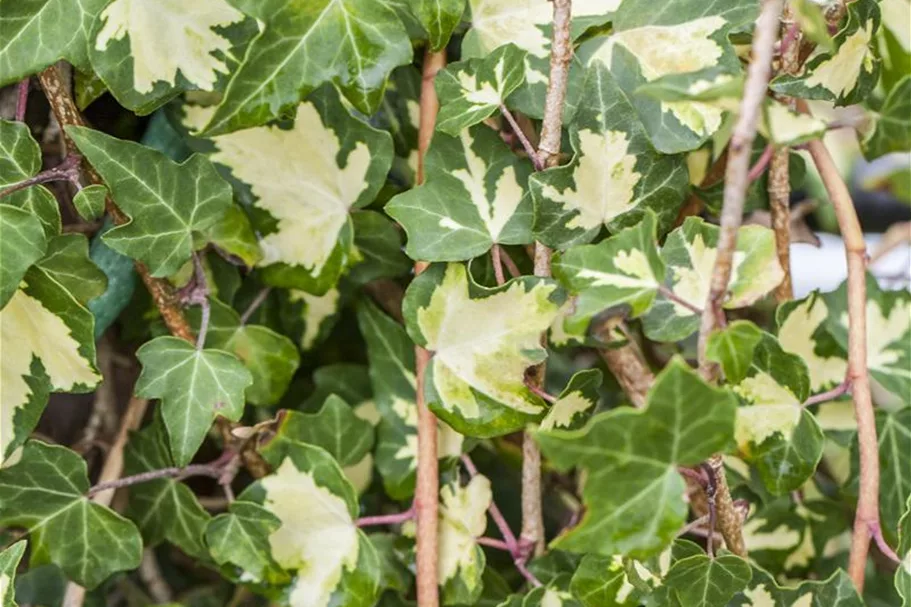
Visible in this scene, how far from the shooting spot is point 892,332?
671 mm

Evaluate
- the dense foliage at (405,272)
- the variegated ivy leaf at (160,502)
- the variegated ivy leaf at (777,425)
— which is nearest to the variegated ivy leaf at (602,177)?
the dense foliage at (405,272)

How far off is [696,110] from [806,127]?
17 cm

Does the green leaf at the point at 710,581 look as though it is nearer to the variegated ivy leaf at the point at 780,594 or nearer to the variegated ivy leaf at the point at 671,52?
the variegated ivy leaf at the point at 780,594

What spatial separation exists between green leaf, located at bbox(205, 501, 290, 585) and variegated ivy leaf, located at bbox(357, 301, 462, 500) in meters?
0.10

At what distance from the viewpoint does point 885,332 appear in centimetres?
67

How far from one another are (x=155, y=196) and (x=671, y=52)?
1.05 feet

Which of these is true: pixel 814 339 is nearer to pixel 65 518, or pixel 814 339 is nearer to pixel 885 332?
pixel 885 332

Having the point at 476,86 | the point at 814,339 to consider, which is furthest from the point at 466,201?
the point at 814,339

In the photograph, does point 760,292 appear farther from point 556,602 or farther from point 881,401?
point 881,401

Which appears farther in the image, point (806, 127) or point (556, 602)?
point (556, 602)

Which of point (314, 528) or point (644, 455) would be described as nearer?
point (644, 455)

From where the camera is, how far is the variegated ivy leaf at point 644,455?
366 mm

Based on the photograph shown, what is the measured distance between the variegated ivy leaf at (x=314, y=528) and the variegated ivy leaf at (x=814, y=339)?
1.06 feet

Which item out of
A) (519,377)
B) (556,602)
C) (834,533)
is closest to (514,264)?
(519,377)
